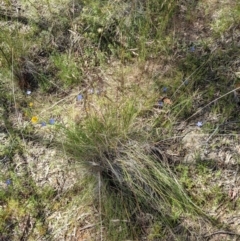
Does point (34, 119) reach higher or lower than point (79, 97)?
lower

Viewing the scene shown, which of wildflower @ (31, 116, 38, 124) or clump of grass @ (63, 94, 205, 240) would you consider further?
wildflower @ (31, 116, 38, 124)

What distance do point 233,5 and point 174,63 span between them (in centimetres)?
60

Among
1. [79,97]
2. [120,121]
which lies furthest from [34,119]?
[120,121]

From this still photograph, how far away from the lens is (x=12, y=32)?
100 inches

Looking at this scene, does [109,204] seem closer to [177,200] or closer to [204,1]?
[177,200]

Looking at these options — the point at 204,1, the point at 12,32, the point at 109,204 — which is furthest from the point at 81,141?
the point at 204,1

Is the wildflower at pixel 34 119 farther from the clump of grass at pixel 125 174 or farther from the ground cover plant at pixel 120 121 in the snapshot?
the clump of grass at pixel 125 174

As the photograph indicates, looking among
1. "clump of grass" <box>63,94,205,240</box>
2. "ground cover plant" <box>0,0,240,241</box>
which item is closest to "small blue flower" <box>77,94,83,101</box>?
"ground cover plant" <box>0,0,240,241</box>

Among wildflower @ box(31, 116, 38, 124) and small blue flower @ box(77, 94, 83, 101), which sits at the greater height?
small blue flower @ box(77, 94, 83, 101)

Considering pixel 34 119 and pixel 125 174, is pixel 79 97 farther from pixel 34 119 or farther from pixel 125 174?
pixel 125 174

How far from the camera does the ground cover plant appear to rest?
1911 millimetres

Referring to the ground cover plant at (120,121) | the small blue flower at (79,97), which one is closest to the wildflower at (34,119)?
the ground cover plant at (120,121)

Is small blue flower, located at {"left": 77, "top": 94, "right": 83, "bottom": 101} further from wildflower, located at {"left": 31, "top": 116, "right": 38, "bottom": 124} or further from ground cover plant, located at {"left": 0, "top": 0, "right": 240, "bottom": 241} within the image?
wildflower, located at {"left": 31, "top": 116, "right": 38, "bottom": 124}

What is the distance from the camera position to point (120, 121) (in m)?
2.04
